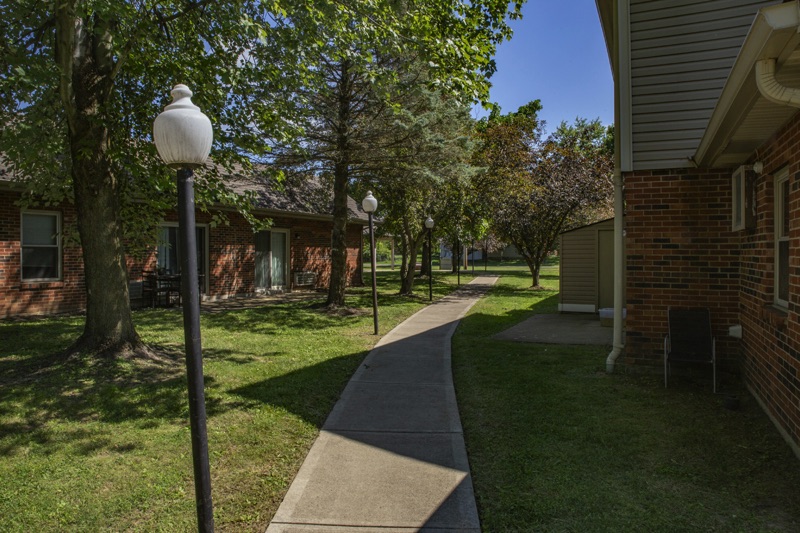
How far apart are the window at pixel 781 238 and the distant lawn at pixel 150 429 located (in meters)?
4.26

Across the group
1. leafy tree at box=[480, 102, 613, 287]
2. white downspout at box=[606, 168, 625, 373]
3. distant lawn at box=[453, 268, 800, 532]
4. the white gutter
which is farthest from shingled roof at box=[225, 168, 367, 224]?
the white gutter

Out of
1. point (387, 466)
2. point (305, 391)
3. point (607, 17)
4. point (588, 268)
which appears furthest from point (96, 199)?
point (588, 268)

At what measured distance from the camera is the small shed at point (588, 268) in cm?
1230

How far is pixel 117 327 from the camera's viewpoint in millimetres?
6789

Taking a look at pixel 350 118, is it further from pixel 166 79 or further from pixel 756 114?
pixel 756 114

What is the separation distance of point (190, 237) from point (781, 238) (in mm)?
4794

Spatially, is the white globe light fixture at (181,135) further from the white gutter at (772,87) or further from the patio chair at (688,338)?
the patio chair at (688,338)

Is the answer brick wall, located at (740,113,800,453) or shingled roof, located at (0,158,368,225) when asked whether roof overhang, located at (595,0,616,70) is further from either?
shingled roof, located at (0,158,368,225)

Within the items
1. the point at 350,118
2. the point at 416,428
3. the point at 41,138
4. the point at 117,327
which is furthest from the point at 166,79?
the point at 416,428

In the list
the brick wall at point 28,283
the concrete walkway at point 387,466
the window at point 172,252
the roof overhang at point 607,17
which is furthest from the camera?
the window at point 172,252

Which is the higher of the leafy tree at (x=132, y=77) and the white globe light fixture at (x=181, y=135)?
the leafy tree at (x=132, y=77)

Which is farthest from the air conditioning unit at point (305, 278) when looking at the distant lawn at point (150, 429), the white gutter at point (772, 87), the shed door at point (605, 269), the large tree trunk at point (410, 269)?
the white gutter at point (772, 87)

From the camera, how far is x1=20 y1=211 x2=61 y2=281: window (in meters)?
11.1

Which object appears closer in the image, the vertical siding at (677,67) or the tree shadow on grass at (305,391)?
the tree shadow on grass at (305,391)
